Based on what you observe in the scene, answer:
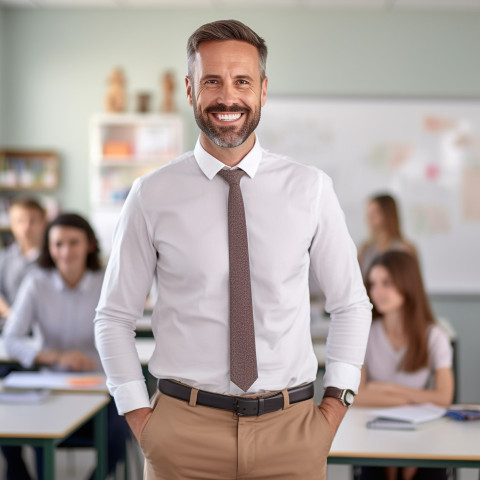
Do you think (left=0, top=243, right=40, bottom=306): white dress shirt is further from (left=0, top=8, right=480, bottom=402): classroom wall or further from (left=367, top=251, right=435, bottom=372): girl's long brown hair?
(left=367, top=251, right=435, bottom=372): girl's long brown hair

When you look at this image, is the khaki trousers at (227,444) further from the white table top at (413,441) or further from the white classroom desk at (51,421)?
the white classroom desk at (51,421)

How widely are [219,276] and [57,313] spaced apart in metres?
2.14

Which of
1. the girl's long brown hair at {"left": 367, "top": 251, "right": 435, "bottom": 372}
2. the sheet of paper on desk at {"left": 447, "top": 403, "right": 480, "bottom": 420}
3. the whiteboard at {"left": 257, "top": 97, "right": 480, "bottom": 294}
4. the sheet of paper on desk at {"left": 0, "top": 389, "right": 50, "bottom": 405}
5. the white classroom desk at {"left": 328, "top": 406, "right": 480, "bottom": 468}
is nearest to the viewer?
the white classroom desk at {"left": 328, "top": 406, "right": 480, "bottom": 468}

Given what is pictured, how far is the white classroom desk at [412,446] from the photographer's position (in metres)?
2.23

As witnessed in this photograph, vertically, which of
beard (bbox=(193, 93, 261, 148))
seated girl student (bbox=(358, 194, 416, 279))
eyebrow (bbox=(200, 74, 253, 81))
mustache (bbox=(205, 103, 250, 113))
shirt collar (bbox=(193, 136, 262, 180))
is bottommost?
seated girl student (bbox=(358, 194, 416, 279))

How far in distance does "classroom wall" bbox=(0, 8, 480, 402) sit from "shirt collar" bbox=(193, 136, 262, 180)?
4484 mm

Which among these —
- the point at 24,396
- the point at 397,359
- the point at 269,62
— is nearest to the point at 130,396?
the point at 24,396

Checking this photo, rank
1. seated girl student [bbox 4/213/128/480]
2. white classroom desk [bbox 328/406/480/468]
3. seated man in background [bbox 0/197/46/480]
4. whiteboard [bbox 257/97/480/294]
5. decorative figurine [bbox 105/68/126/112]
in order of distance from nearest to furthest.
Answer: white classroom desk [bbox 328/406/480/468], seated girl student [bbox 4/213/128/480], seated man in background [bbox 0/197/46/480], decorative figurine [bbox 105/68/126/112], whiteboard [bbox 257/97/480/294]

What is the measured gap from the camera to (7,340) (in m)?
3.53

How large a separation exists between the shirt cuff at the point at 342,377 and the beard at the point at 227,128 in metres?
0.56

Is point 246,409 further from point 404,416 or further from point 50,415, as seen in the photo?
point 50,415

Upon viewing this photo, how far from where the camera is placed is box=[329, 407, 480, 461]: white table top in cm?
224

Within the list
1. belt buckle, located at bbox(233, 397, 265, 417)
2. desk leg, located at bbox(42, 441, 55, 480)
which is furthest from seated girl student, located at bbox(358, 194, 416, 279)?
belt buckle, located at bbox(233, 397, 265, 417)

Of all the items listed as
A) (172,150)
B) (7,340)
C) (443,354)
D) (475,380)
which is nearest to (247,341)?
(443,354)
